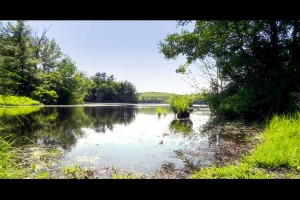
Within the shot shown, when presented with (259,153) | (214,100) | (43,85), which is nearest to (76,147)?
(259,153)

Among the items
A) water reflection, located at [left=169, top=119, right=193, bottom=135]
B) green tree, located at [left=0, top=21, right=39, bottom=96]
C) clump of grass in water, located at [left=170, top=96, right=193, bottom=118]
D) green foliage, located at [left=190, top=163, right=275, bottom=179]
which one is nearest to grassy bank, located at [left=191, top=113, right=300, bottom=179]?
green foliage, located at [left=190, top=163, right=275, bottom=179]

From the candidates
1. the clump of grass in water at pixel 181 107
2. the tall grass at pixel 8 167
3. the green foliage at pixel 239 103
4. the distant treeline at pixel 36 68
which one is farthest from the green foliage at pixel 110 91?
the tall grass at pixel 8 167

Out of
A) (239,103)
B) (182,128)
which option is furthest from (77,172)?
(239,103)

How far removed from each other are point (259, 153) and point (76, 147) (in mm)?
3572

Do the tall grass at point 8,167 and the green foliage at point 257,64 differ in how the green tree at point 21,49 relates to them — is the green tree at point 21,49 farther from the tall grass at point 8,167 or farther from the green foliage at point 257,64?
the tall grass at point 8,167

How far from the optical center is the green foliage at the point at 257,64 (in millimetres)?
8164

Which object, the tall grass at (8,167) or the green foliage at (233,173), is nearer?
the tall grass at (8,167)

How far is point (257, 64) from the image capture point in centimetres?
880

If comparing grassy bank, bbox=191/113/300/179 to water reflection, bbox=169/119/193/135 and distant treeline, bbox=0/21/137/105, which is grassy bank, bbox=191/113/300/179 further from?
distant treeline, bbox=0/21/137/105

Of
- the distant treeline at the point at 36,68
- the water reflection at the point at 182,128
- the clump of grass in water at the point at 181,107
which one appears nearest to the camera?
the water reflection at the point at 182,128

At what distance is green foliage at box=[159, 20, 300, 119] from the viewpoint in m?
8.16

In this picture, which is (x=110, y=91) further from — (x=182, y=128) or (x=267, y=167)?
(x=267, y=167)
